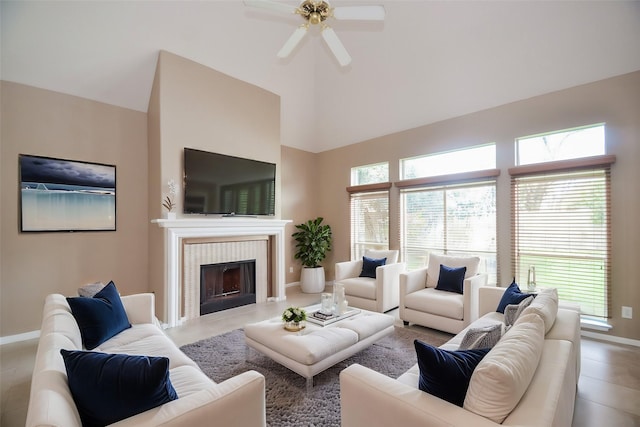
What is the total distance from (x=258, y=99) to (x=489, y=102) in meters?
3.60

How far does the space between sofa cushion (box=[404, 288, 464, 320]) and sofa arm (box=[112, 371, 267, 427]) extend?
2.70 metres

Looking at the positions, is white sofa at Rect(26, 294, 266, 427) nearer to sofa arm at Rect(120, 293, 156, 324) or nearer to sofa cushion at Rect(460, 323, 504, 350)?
sofa arm at Rect(120, 293, 156, 324)

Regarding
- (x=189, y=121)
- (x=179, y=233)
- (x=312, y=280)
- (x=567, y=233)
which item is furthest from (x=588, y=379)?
(x=189, y=121)

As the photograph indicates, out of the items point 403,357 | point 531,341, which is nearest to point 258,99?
point 403,357

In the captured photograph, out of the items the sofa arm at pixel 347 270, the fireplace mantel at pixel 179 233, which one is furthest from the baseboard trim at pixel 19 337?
the sofa arm at pixel 347 270

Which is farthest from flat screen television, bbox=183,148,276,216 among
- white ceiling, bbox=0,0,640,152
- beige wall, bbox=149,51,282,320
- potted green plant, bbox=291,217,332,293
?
white ceiling, bbox=0,0,640,152

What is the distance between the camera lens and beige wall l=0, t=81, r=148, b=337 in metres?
3.42

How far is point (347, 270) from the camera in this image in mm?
4906

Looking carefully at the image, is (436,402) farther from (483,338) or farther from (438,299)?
(438,299)

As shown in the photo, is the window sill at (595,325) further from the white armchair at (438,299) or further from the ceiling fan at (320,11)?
the ceiling fan at (320,11)

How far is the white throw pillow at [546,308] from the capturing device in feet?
5.80

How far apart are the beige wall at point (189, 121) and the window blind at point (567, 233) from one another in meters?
4.08

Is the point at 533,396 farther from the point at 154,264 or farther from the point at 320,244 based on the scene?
the point at 320,244

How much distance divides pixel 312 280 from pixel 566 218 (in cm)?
409
